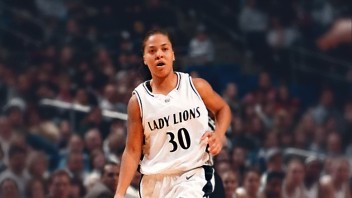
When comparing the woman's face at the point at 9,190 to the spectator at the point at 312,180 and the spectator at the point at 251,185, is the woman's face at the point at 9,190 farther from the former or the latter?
the spectator at the point at 312,180

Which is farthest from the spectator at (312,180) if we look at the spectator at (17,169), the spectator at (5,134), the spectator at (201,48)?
the spectator at (201,48)

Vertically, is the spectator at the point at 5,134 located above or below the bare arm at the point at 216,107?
above

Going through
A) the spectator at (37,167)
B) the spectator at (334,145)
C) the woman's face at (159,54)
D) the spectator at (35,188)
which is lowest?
the spectator at (35,188)

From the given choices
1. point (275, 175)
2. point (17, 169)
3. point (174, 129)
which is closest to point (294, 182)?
point (275, 175)

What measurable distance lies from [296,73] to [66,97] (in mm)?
4054

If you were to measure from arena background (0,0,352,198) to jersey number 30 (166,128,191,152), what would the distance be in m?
3.94

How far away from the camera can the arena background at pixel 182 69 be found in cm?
1176

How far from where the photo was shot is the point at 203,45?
15.2 m

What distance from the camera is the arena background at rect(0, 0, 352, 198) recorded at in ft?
38.6

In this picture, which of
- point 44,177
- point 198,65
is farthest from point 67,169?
point 198,65

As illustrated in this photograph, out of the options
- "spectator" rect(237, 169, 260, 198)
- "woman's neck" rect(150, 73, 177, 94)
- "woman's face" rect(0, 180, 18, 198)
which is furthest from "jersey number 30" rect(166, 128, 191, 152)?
"woman's face" rect(0, 180, 18, 198)

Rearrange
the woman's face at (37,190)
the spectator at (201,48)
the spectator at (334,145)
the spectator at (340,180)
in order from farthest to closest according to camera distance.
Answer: the spectator at (201,48), the spectator at (334,145), the spectator at (340,180), the woman's face at (37,190)

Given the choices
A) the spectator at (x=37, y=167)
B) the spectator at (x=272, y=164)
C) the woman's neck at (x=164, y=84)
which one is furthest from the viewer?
the spectator at (x=272, y=164)

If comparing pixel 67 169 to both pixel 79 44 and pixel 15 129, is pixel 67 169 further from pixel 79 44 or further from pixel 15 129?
pixel 79 44
